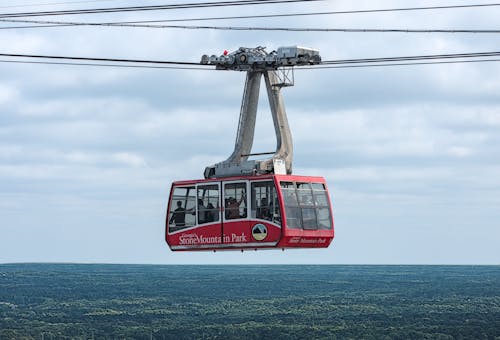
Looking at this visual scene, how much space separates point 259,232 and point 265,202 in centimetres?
130

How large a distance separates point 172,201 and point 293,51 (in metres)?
9.79

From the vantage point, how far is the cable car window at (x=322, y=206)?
4509cm

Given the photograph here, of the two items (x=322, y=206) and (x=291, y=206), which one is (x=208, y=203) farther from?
(x=322, y=206)

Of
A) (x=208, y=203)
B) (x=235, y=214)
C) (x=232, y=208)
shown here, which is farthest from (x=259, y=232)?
(x=208, y=203)

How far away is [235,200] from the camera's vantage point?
4438cm

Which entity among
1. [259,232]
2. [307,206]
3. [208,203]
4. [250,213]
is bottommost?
[259,232]

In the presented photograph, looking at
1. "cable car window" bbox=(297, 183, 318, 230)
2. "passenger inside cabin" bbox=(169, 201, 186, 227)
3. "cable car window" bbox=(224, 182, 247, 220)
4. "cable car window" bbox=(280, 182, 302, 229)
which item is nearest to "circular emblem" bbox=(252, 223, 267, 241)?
"cable car window" bbox=(224, 182, 247, 220)

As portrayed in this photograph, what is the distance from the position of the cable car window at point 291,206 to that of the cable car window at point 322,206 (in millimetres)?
1400

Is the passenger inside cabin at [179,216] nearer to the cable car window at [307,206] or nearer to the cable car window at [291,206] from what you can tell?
the cable car window at [291,206]

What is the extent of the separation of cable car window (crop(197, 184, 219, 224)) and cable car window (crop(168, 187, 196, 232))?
0.42 meters

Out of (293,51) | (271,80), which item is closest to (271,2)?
(293,51)

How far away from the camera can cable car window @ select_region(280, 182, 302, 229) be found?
1699 inches

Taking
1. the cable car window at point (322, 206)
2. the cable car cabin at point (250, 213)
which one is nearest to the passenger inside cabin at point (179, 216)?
the cable car cabin at point (250, 213)

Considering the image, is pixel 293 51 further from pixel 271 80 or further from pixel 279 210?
pixel 279 210
